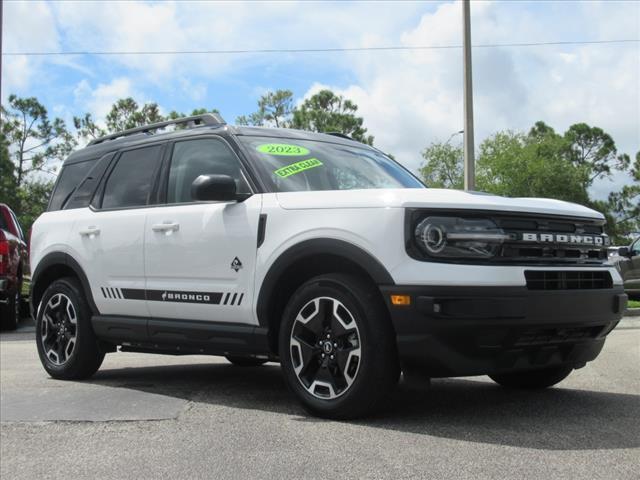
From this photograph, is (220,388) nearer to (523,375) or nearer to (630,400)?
(523,375)

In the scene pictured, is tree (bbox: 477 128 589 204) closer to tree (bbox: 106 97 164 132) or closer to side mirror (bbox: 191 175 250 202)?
tree (bbox: 106 97 164 132)

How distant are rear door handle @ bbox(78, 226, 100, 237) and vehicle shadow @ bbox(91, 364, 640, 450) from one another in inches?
46.8

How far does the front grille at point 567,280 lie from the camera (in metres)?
4.23

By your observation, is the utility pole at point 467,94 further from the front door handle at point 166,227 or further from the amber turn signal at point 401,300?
the amber turn signal at point 401,300

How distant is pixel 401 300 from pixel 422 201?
0.53 meters

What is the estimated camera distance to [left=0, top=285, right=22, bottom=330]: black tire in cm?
1243

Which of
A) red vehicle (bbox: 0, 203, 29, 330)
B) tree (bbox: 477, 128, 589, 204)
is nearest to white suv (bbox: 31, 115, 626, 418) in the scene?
red vehicle (bbox: 0, 203, 29, 330)

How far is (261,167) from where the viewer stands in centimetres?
525

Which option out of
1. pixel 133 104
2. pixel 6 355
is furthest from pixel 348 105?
pixel 6 355

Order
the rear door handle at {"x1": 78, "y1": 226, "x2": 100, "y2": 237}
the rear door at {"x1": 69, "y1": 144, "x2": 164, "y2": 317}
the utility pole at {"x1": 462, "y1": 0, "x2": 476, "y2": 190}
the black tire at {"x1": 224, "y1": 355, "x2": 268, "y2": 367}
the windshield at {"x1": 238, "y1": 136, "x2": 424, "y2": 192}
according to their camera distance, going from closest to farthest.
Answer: the windshield at {"x1": 238, "y1": 136, "x2": 424, "y2": 192} < the rear door at {"x1": 69, "y1": 144, "x2": 164, "y2": 317} < the rear door handle at {"x1": 78, "y1": 226, "x2": 100, "y2": 237} < the black tire at {"x1": 224, "y1": 355, "x2": 268, "y2": 367} < the utility pole at {"x1": 462, "y1": 0, "x2": 476, "y2": 190}

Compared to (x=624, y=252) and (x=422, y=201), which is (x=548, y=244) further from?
(x=624, y=252)

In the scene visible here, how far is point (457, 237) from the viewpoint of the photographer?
4.14 m

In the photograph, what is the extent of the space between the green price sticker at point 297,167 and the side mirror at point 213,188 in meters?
0.35

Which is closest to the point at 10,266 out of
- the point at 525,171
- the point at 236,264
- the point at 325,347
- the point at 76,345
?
the point at 76,345
